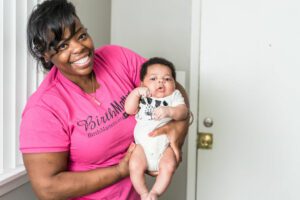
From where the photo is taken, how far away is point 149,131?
118cm

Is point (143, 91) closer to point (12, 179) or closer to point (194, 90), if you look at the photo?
point (12, 179)

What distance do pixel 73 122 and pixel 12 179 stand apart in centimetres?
36

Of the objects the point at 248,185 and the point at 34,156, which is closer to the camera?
the point at 34,156

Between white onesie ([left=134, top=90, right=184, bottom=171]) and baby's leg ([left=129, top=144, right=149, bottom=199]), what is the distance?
2 cm

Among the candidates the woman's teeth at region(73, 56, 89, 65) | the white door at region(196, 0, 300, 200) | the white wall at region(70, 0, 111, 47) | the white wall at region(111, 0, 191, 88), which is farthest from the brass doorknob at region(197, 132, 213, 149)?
the woman's teeth at region(73, 56, 89, 65)

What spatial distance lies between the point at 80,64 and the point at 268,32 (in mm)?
1096

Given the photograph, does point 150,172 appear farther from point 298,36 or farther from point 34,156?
point 298,36

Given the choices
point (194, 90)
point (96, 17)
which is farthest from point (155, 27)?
point (194, 90)

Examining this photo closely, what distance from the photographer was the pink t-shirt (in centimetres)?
104

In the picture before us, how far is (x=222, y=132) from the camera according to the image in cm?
181

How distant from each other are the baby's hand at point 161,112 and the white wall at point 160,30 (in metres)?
1.02

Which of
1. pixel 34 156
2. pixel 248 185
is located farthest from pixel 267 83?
pixel 34 156

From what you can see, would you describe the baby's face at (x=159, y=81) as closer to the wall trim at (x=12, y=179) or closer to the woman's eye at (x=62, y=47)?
the woman's eye at (x=62, y=47)

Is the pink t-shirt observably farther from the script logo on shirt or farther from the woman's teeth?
the woman's teeth
